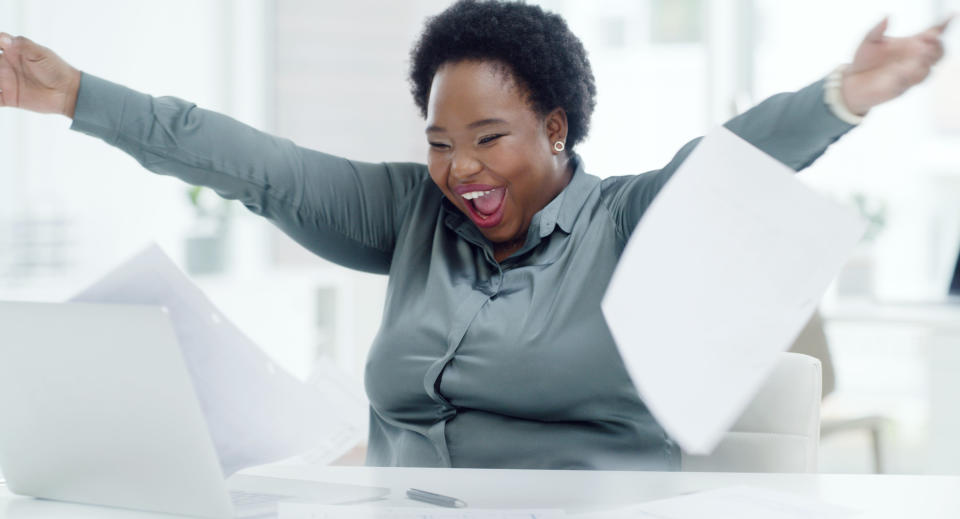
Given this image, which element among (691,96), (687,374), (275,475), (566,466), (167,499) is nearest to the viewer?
(687,374)

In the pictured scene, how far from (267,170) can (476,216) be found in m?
0.30

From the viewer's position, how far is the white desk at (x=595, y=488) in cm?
83

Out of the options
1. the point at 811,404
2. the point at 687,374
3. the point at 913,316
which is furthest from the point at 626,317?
the point at 913,316

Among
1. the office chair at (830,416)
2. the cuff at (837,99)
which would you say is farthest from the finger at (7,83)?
the office chair at (830,416)

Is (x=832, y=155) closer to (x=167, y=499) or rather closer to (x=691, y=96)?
(x=691, y=96)

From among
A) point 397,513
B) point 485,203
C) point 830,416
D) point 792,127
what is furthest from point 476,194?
point 830,416

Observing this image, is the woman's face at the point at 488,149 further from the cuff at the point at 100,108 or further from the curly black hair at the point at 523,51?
the cuff at the point at 100,108

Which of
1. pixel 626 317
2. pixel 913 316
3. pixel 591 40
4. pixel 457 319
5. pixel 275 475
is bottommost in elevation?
pixel 913 316

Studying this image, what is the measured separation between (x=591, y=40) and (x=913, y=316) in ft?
6.54

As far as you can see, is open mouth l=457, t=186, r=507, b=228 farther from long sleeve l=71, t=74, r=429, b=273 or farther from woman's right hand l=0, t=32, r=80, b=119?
woman's right hand l=0, t=32, r=80, b=119

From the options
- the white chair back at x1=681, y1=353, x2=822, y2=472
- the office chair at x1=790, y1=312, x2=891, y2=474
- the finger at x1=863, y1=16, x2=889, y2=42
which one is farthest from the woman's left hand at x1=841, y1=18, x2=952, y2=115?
the office chair at x1=790, y1=312, x2=891, y2=474

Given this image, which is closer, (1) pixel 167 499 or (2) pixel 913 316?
(1) pixel 167 499

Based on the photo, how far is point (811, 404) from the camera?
1066 mm

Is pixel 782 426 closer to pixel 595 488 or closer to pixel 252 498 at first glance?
pixel 595 488
